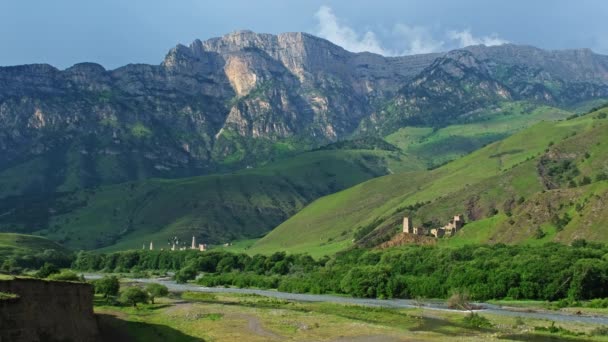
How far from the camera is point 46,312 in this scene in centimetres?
6119

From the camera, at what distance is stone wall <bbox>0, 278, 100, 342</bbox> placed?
54375mm

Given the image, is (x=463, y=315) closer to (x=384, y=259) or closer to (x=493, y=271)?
(x=493, y=271)

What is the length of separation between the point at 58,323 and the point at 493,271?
→ 4274 inches

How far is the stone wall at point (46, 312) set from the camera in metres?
54.4

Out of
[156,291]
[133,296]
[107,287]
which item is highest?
[107,287]

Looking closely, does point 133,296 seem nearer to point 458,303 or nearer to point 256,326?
point 256,326

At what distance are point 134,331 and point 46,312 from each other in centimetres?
2743

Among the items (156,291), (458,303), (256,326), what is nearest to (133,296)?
(156,291)

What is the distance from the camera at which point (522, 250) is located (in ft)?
550

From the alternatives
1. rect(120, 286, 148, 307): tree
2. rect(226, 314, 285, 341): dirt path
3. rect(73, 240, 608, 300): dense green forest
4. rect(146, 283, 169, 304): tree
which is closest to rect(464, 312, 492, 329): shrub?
rect(226, 314, 285, 341): dirt path

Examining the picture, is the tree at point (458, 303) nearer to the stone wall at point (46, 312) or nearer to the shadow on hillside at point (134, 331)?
the shadow on hillside at point (134, 331)

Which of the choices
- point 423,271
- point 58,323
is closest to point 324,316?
point 58,323

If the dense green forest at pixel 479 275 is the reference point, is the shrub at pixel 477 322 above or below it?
below

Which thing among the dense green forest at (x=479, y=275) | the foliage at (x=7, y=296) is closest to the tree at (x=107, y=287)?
the dense green forest at (x=479, y=275)
